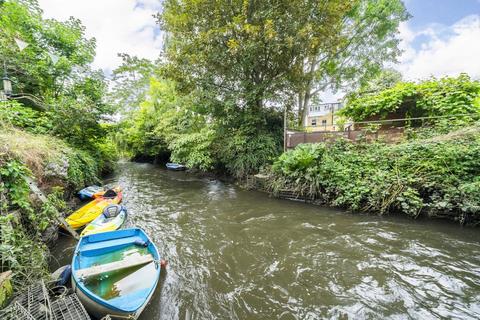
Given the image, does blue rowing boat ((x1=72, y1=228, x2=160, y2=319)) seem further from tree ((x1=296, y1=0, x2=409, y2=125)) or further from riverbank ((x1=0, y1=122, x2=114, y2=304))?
tree ((x1=296, y1=0, x2=409, y2=125))

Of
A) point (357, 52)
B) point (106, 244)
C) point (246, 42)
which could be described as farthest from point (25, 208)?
point (357, 52)

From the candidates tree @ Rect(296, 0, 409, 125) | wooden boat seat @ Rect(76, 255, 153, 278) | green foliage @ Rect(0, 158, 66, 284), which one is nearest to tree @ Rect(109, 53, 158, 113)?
tree @ Rect(296, 0, 409, 125)

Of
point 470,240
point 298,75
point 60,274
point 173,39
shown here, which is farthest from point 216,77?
point 470,240

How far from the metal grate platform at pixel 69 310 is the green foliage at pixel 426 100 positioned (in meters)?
10.5

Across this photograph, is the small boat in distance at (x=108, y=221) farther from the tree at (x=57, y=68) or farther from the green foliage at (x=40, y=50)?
the green foliage at (x=40, y=50)

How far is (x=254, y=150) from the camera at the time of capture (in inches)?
395

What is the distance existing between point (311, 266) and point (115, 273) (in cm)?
354

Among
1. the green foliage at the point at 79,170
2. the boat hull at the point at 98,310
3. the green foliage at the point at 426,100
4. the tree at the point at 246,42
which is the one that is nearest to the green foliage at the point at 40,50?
the green foliage at the point at 79,170

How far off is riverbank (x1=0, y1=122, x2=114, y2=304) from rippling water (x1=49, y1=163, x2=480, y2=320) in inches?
39.9

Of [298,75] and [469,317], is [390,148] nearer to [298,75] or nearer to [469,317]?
[469,317]

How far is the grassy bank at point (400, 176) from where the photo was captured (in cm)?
489

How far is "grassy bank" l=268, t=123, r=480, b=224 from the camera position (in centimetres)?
489

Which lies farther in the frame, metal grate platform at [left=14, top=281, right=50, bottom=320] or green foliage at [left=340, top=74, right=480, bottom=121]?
green foliage at [left=340, top=74, right=480, bottom=121]

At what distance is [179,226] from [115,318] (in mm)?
3385
